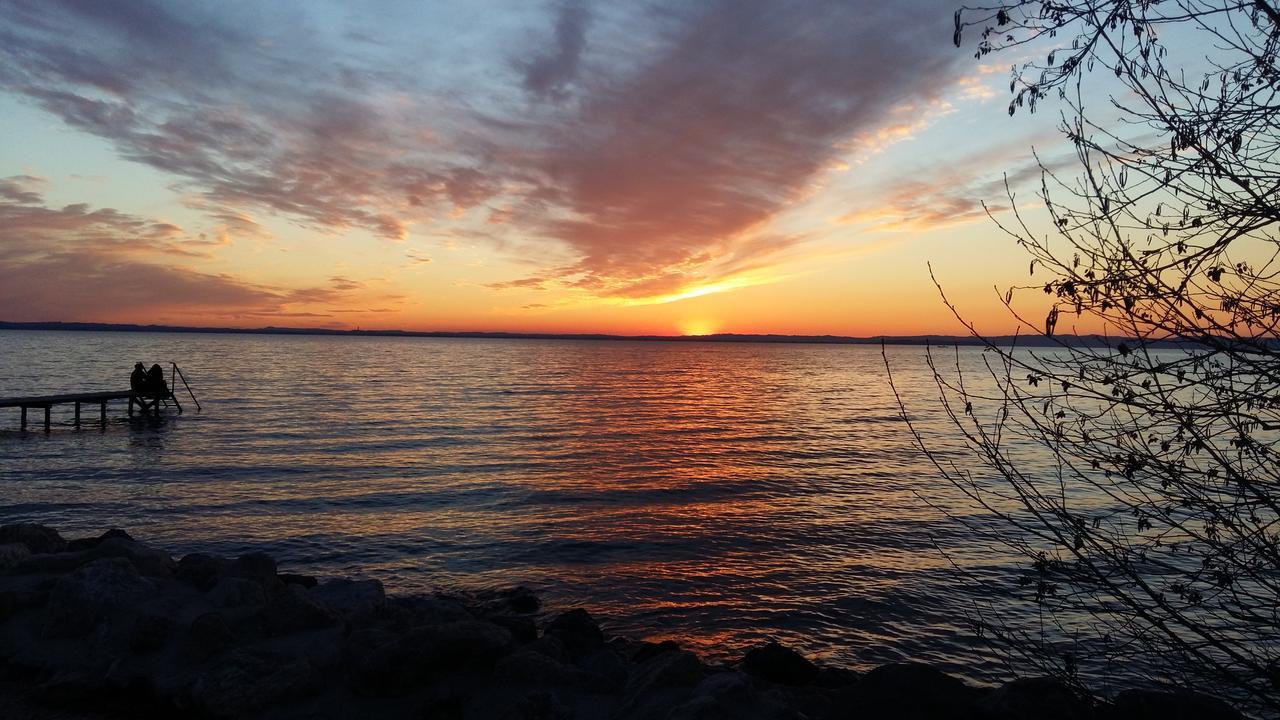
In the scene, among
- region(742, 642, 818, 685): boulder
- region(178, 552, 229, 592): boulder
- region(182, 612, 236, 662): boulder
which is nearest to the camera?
region(182, 612, 236, 662): boulder

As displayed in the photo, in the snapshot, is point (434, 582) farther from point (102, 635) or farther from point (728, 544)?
point (728, 544)

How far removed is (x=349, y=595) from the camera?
1055 centimetres

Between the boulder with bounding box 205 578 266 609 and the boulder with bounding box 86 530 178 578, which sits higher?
the boulder with bounding box 205 578 266 609

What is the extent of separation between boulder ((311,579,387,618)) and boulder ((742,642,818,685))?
5.01 metres

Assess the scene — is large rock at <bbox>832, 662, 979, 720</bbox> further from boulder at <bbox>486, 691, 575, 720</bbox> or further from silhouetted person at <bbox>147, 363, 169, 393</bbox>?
silhouetted person at <bbox>147, 363, 169, 393</bbox>

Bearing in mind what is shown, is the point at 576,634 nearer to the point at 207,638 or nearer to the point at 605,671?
the point at 605,671

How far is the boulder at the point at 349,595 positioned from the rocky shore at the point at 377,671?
68mm

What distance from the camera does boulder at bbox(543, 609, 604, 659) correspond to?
30.8ft

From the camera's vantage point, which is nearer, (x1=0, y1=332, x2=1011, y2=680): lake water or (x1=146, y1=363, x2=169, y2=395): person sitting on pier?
(x1=0, y1=332, x2=1011, y2=680): lake water

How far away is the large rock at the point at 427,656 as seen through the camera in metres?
7.52

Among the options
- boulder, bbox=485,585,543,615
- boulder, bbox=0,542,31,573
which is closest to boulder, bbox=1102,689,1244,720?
boulder, bbox=485,585,543,615

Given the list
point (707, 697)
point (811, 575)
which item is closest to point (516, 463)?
point (811, 575)

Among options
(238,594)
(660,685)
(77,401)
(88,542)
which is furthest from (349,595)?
(77,401)

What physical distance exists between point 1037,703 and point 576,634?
5.48 meters
